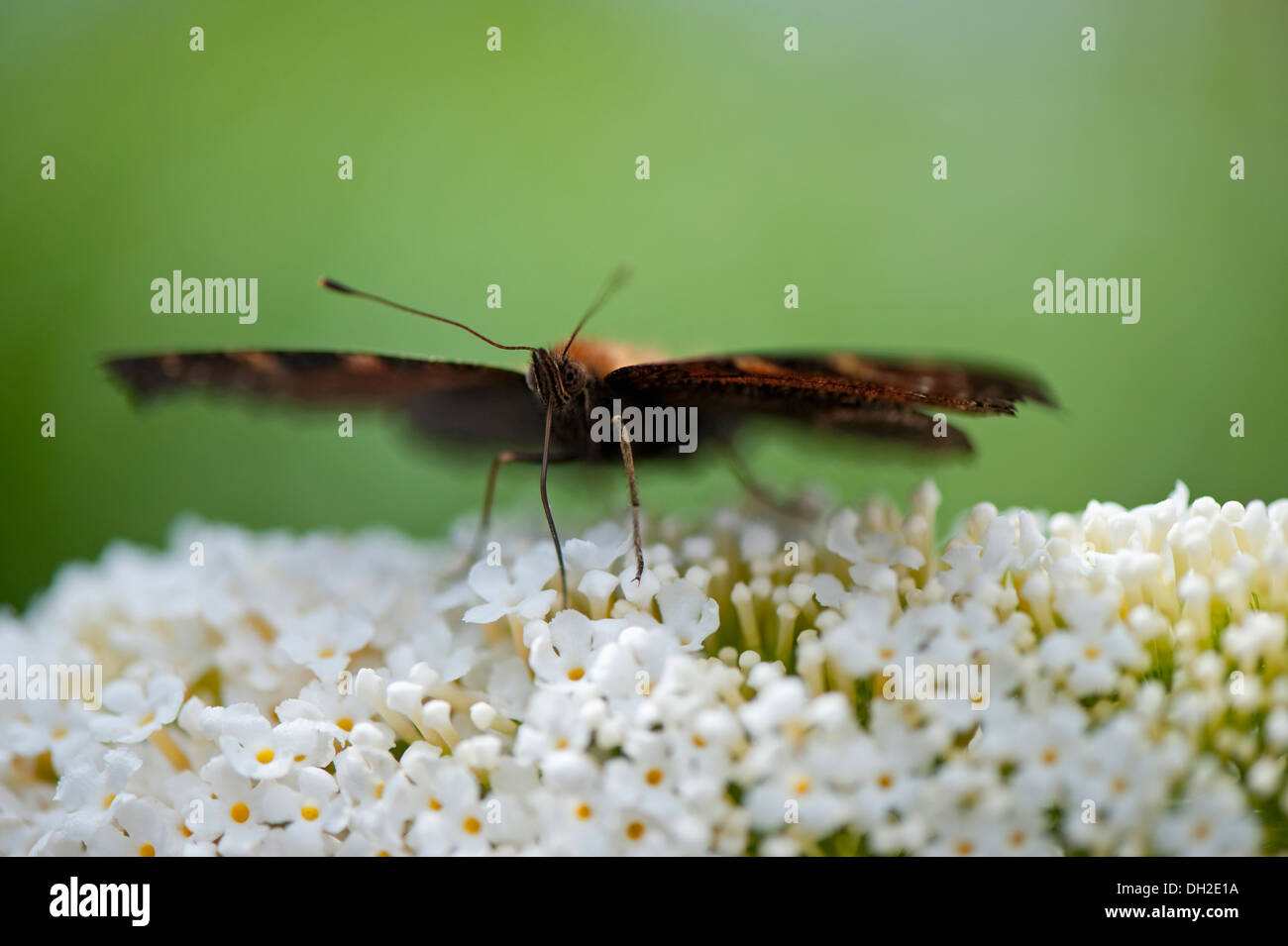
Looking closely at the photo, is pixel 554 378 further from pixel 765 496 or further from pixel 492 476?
pixel 765 496

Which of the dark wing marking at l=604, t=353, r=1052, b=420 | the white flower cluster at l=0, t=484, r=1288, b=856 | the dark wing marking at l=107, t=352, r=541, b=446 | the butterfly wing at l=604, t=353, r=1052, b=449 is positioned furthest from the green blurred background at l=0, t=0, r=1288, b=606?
the white flower cluster at l=0, t=484, r=1288, b=856

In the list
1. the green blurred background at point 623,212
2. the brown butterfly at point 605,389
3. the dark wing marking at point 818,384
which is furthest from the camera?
the green blurred background at point 623,212

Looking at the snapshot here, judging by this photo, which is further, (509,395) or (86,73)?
(86,73)

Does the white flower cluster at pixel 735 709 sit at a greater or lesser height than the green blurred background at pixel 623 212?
lesser

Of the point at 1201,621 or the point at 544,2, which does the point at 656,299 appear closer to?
the point at 544,2

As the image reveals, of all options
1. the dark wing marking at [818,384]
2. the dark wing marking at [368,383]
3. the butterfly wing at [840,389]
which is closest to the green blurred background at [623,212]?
the dark wing marking at [368,383]

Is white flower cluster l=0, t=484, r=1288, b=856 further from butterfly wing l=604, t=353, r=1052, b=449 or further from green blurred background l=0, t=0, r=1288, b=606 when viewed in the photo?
green blurred background l=0, t=0, r=1288, b=606

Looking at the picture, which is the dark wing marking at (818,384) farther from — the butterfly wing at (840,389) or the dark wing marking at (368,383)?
the dark wing marking at (368,383)
